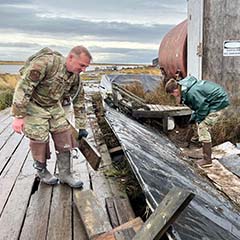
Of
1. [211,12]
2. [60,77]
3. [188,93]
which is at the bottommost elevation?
[188,93]

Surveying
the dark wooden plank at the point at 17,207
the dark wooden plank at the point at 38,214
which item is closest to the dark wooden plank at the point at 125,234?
the dark wooden plank at the point at 38,214

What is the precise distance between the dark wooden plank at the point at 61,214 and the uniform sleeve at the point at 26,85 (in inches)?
28.1

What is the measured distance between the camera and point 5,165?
447 cm

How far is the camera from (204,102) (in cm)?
581

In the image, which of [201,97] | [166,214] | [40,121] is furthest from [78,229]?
[201,97]

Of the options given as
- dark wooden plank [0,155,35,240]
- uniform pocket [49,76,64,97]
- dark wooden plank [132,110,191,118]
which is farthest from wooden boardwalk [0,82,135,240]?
dark wooden plank [132,110,191,118]

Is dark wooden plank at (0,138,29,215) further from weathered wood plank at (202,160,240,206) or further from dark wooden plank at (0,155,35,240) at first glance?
weathered wood plank at (202,160,240,206)

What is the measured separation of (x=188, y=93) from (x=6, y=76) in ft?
50.8

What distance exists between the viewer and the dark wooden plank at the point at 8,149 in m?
4.61

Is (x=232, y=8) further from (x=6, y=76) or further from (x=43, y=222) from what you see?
(x=6, y=76)

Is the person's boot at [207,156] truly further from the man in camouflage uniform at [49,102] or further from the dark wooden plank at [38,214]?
the dark wooden plank at [38,214]

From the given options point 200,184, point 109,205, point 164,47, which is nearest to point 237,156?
point 200,184

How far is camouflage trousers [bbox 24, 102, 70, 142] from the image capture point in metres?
3.45

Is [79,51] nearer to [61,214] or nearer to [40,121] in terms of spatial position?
[40,121]
